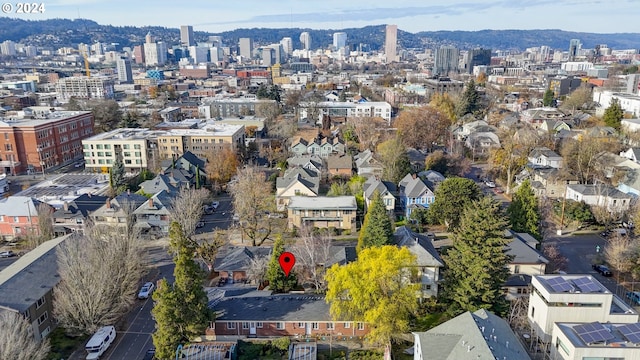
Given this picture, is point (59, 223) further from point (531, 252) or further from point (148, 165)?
point (531, 252)

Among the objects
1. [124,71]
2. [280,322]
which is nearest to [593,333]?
[280,322]

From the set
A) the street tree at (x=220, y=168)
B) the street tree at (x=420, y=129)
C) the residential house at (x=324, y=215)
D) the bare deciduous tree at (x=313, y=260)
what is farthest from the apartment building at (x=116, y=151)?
the bare deciduous tree at (x=313, y=260)

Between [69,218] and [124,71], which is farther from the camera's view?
[124,71]

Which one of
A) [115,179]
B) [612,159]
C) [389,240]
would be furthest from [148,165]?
[612,159]

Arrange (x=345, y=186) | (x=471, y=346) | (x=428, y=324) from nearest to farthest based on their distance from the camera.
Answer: (x=471, y=346) → (x=428, y=324) → (x=345, y=186)

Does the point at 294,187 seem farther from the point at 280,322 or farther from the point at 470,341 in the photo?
the point at 470,341

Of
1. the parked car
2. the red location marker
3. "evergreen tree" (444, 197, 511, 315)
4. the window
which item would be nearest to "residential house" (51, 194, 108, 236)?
the window
